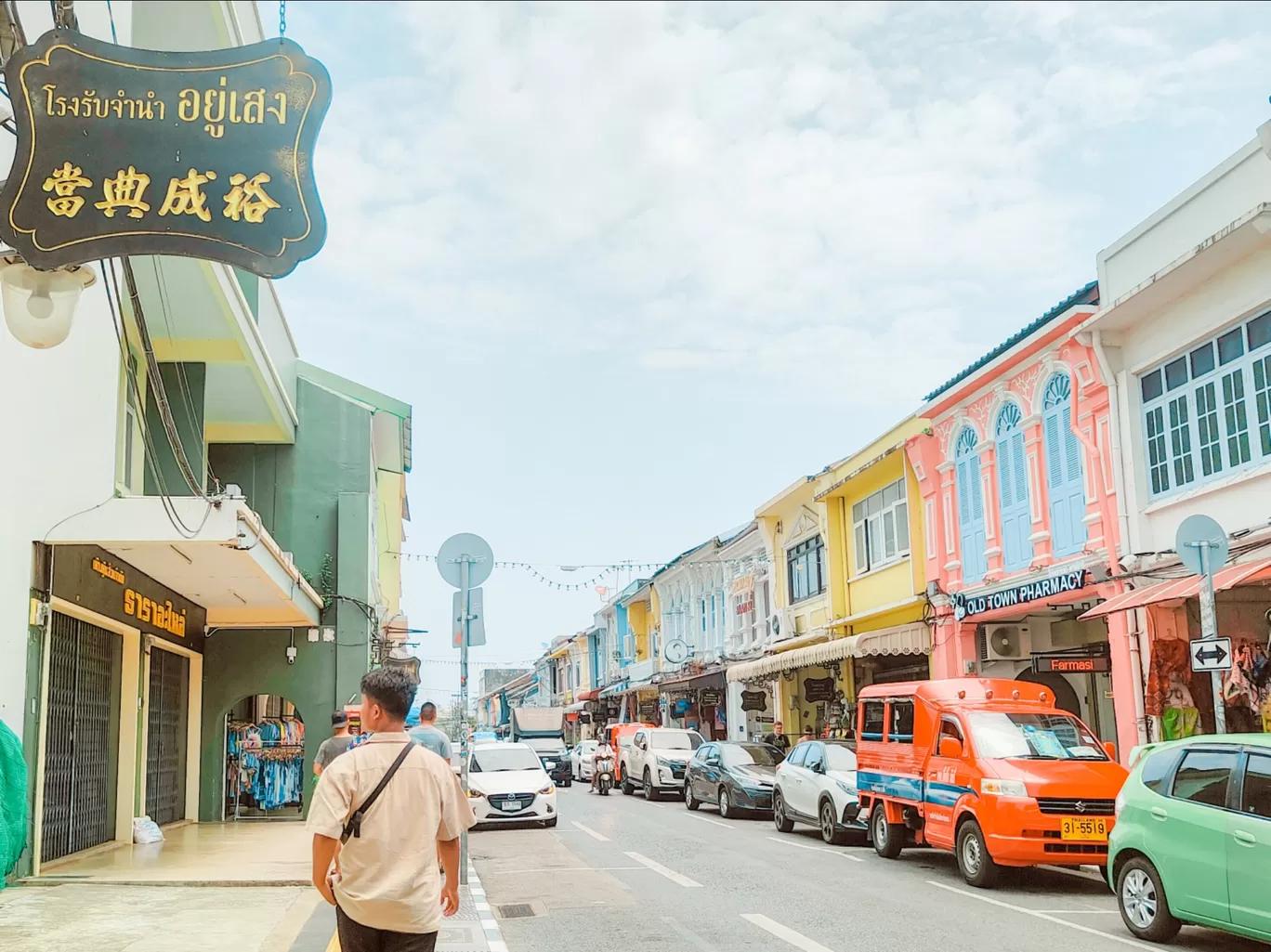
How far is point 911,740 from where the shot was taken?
15.3 m

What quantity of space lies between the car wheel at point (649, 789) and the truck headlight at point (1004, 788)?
671 inches

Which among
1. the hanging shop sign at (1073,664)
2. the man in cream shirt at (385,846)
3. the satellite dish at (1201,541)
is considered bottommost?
the man in cream shirt at (385,846)

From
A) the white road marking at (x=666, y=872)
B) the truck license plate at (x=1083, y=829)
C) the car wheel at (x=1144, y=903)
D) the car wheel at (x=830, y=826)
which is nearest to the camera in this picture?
the car wheel at (x=1144, y=903)

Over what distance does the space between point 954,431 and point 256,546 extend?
497 inches

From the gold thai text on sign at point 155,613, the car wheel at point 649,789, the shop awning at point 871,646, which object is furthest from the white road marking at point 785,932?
the car wheel at point 649,789

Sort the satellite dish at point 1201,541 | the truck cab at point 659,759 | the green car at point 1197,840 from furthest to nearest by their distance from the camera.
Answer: the truck cab at point 659,759 → the satellite dish at point 1201,541 → the green car at point 1197,840

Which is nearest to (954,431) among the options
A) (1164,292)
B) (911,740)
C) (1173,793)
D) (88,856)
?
(1164,292)

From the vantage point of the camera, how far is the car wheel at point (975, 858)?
12.8 metres

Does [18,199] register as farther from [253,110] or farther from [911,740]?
[911,740]

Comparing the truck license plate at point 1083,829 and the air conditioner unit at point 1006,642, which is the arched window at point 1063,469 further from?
the truck license plate at point 1083,829

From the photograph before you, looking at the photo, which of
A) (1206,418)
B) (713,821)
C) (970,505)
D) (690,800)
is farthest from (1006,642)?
(1206,418)

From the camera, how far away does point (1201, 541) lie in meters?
12.4

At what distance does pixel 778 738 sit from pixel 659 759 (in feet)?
9.28

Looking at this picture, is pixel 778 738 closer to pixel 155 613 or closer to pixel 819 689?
pixel 819 689
